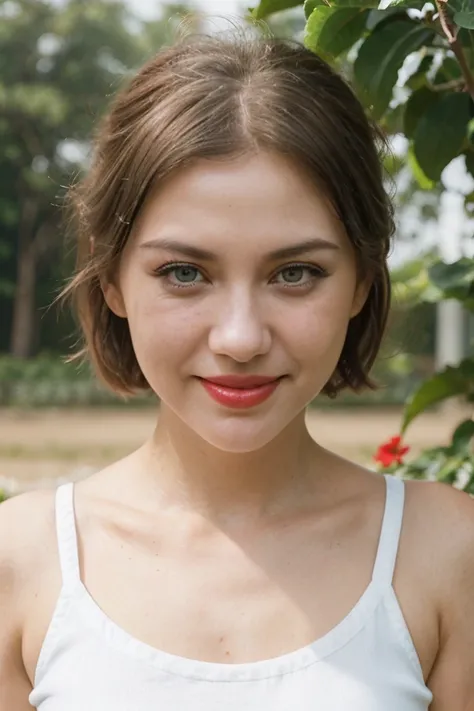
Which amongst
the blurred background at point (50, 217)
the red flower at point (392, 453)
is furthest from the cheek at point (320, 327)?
the blurred background at point (50, 217)

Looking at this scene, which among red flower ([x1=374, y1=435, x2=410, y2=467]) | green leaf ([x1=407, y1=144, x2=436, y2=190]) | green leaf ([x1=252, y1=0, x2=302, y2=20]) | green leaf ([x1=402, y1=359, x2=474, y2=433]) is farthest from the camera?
red flower ([x1=374, y1=435, x2=410, y2=467])

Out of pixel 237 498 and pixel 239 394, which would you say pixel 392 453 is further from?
pixel 239 394

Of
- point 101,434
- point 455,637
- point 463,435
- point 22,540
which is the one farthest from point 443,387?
point 101,434

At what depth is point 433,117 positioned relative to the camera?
173 cm

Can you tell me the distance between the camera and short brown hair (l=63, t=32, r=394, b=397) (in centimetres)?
141

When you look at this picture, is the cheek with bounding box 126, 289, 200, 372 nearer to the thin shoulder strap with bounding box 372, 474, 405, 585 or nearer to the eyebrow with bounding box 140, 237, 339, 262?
the eyebrow with bounding box 140, 237, 339, 262

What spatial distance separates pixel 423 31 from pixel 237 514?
78cm

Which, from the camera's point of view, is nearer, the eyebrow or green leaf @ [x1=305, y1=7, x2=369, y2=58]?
the eyebrow

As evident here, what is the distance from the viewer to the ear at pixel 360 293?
1.56 metres

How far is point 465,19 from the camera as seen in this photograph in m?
1.40

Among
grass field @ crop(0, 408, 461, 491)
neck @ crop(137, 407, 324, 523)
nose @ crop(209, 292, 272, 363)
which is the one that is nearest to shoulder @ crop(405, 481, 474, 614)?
neck @ crop(137, 407, 324, 523)

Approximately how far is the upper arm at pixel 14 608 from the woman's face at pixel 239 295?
32 centimetres

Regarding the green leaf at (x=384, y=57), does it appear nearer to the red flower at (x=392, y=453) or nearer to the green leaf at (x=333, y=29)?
the green leaf at (x=333, y=29)

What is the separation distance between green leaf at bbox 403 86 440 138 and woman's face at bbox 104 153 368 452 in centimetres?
49
